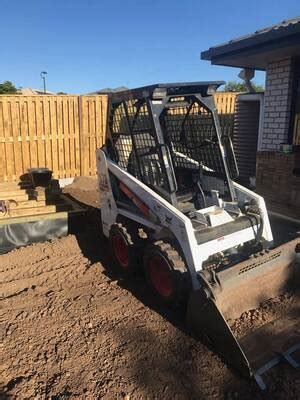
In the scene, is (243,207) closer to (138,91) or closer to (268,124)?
(138,91)

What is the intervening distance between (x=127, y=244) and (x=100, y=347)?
1.49 metres

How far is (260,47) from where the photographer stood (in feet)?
19.8

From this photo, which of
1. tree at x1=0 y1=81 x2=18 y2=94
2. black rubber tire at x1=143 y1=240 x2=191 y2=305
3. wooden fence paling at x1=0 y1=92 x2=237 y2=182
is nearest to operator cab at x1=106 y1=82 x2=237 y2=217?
black rubber tire at x1=143 y1=240 x2=191 y2=305

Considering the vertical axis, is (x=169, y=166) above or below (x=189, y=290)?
above

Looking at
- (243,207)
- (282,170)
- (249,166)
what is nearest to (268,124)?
(282,170)

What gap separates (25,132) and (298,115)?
7048 millimetres

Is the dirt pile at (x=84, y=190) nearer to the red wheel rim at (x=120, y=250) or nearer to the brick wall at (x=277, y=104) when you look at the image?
the red wheel rim at (x=120, y=250)

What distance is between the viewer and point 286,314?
389 cm

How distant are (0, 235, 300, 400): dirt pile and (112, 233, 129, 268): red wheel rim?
274 mm

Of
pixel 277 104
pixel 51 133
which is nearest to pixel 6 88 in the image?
pixel 51 133

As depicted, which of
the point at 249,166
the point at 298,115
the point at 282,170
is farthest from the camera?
the point at 249,166

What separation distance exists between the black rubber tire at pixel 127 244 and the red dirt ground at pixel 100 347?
186mm

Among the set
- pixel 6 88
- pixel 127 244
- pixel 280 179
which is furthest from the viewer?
pixel 6 88

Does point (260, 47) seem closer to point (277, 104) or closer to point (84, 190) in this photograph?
point (277, 104)
